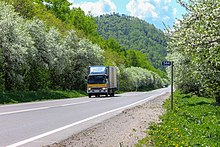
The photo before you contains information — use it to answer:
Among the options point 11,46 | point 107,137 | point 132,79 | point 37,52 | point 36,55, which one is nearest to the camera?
point 107,137

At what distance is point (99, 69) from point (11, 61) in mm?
12689

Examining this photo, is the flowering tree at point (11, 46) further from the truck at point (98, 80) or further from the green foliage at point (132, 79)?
the green foliage at point (132, 79)

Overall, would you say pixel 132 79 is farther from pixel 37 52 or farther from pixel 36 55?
pixel 37 52

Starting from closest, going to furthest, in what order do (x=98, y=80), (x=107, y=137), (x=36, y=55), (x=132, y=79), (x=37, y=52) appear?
(x=107, y=137), (x=37, y=52), (x=36, y=55), (x=98, y=80), (x=132, y=79)

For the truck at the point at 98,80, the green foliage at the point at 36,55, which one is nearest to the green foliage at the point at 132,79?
the green foliage at the point at 36,55

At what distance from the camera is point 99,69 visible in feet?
135

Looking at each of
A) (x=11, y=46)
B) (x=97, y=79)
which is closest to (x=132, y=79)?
(x=97, y=79)

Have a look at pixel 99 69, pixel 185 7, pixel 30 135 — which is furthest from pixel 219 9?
pixel 99 69

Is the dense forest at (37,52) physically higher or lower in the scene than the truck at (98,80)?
higher

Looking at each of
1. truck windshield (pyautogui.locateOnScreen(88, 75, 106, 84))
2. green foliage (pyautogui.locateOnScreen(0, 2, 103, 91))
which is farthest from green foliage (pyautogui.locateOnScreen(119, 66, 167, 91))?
truck windshield (pyautogui.locateOnScreen(88, 75, 106, 84))

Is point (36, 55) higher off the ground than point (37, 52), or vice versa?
point (37, 52)

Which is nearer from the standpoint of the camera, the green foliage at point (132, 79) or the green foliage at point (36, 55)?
the green foliage at point (36, 55)

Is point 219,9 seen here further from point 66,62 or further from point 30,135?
point 66,62

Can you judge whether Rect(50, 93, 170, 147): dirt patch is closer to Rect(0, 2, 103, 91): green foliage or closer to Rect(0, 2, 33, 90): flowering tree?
Rect(0, 2, 33, 90): flowering tree
